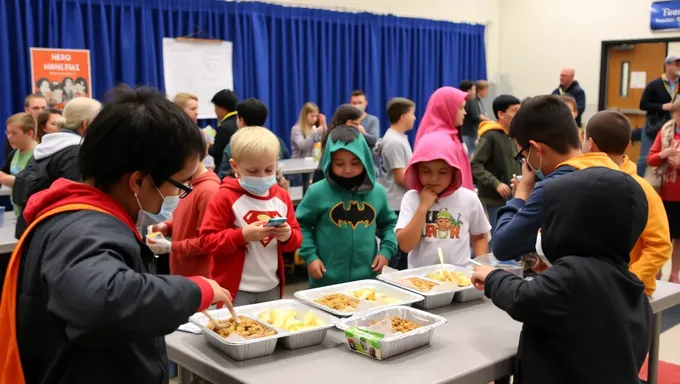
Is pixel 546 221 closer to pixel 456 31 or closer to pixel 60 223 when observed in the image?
pixel 60 223

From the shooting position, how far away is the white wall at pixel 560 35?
936 cm

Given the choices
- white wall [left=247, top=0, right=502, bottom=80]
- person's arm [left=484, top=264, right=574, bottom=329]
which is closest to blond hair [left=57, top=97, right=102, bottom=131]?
person's arm [left=484, top=264, right=574, bottom=329]

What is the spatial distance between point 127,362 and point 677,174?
4.71 meters

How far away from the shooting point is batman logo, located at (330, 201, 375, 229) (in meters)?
2.83

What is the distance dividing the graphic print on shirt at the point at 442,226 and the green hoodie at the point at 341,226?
0.67 feet

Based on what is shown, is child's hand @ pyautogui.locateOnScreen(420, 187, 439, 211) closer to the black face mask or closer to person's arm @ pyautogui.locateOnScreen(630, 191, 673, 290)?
the black face mask

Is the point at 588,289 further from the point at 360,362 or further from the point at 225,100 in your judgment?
the point at 225,100

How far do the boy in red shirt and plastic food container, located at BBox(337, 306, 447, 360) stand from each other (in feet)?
2.02

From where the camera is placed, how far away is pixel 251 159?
2.55 metres

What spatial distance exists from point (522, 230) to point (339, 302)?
0.66 m

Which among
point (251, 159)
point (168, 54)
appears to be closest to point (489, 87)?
point (168, 54)

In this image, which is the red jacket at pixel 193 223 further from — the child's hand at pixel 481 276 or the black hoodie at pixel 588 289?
the black hoodie at pixel 588 289

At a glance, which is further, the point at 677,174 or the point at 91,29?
the point at 91,29

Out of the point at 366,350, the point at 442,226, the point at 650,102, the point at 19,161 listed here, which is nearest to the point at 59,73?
the point at 19,161
